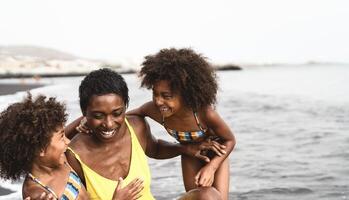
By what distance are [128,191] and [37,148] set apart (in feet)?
2.06

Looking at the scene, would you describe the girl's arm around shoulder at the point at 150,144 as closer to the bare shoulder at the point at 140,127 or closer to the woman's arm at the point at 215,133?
the bare shoulder at the point at 140,127

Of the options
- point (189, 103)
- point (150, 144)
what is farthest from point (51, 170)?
point (189, 103)

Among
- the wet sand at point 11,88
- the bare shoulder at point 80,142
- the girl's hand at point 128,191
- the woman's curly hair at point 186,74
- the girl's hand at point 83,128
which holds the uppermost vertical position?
the woman's curly hair at point 186,74

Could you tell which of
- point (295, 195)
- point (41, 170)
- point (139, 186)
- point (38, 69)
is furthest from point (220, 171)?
point (38, 69)

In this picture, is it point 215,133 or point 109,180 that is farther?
point 215,133

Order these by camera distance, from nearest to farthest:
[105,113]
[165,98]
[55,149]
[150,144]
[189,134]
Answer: [55,149] → [105,113] → [150,144] → [165,98] → [189,134]

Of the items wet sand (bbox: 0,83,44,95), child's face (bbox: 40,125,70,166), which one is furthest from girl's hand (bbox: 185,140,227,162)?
wet sand (bbox: 0,83,44,95)

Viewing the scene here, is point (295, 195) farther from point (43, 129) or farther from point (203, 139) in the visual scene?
point (43, 129)

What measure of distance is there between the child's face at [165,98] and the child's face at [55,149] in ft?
4.08

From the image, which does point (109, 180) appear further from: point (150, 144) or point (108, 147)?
point (150, 144)

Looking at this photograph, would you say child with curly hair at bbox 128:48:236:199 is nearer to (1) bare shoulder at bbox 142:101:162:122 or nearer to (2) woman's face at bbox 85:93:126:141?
Result: (1) bare shoulder at bbox 142:101:162:122

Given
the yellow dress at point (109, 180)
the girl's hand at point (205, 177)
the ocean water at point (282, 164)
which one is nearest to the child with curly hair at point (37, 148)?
the yellow dress at point (109, 180)

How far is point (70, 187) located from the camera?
358cm

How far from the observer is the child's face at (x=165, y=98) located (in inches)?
181
